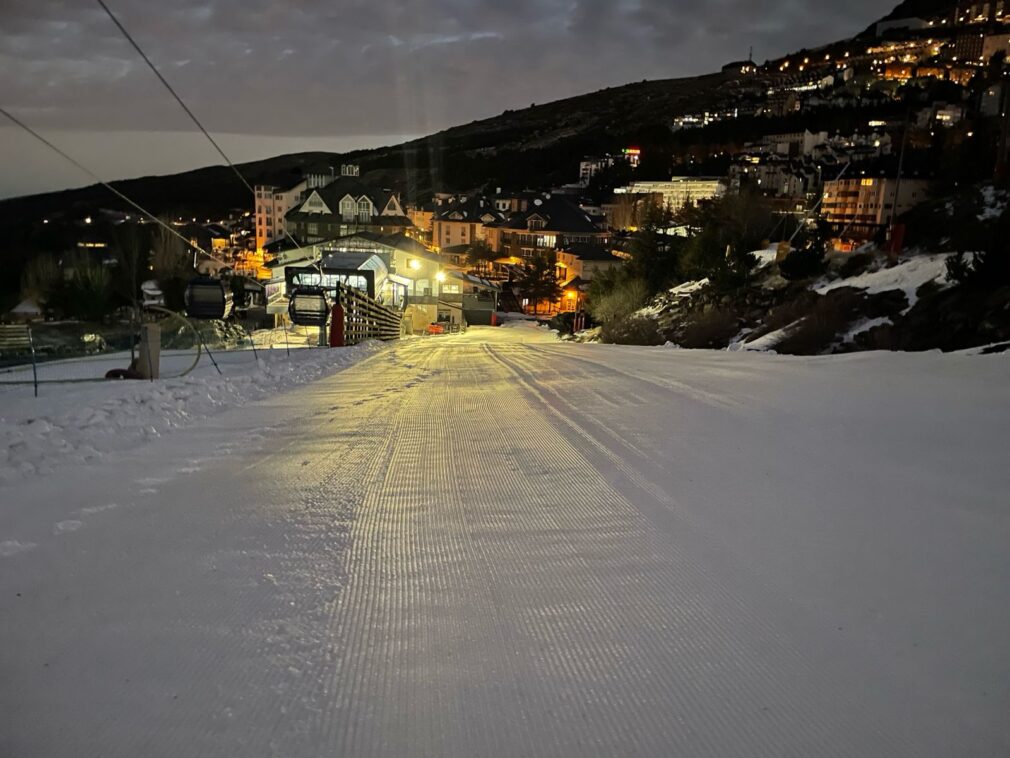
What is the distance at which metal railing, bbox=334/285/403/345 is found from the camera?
18.4 metres

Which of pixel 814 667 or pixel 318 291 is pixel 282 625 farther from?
pixel 318 291

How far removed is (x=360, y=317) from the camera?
2028 centimetres

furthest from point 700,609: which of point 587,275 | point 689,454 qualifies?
point 587,275

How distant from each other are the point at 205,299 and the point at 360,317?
17.3 feet

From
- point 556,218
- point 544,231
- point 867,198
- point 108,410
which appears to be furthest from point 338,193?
point 108,410

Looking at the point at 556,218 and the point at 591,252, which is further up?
the point at 556,218

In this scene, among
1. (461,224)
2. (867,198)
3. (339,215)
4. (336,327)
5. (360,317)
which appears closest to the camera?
(336,327)

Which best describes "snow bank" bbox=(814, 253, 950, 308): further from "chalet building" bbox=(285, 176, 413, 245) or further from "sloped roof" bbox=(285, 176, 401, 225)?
"sloped roof" bbox=(285, 176, 401, 225)

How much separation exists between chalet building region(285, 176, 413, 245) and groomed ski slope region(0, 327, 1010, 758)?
199 ft

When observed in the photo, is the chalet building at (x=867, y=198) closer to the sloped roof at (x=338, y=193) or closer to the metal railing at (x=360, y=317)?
the metal railing at (x=360, y=317)

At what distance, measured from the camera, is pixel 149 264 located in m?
55.8

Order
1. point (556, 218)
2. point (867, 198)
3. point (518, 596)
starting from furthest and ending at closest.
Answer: point (556, 218), point (867, 198), point (518, 596)

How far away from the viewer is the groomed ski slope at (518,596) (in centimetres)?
243

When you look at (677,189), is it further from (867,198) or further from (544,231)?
(867,198)
